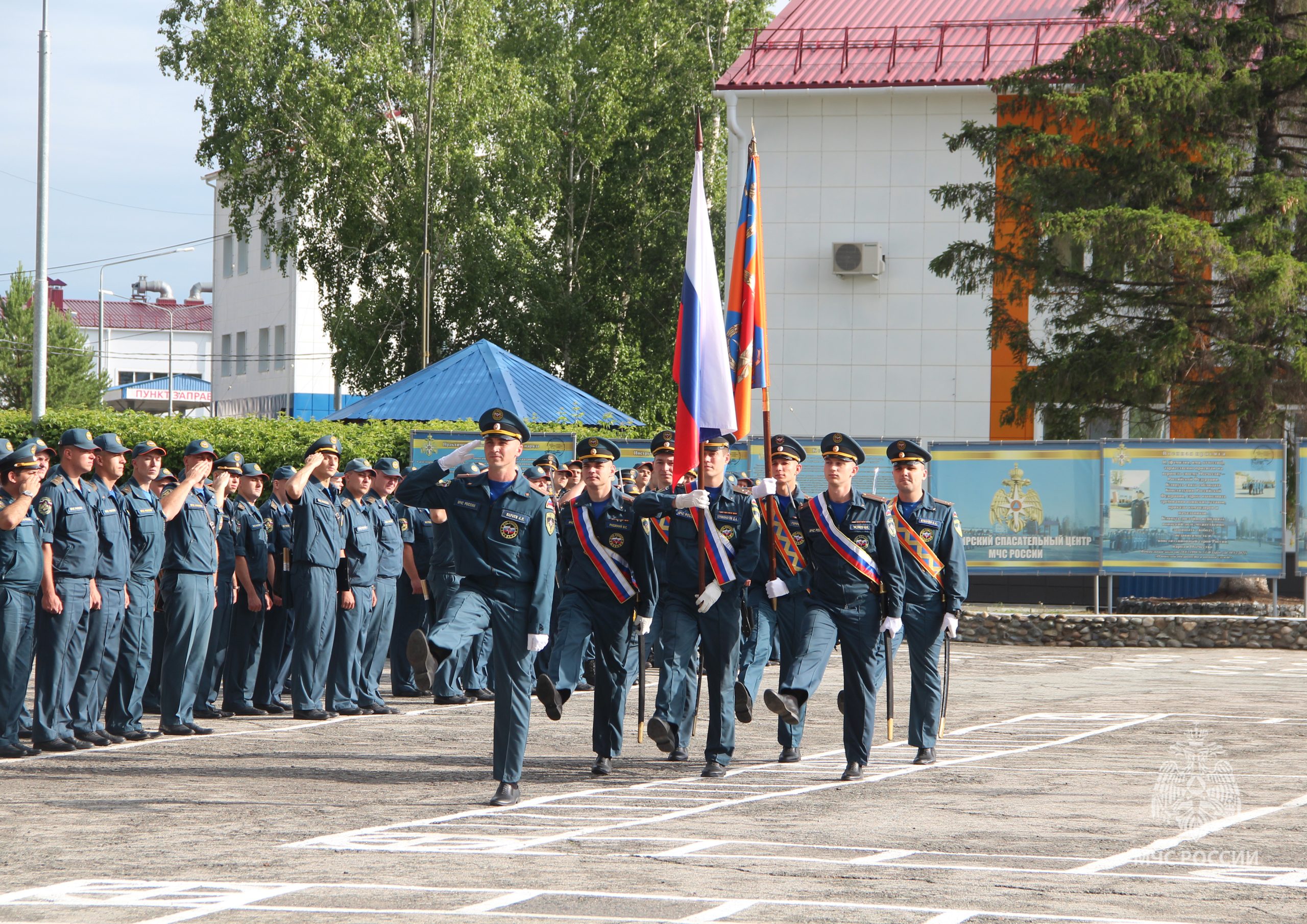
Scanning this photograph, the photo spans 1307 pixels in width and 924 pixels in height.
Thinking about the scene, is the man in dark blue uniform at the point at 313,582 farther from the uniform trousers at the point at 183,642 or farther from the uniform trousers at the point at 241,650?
the uniform trousers at the point at 183,642

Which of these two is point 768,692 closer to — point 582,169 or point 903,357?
point 903,357

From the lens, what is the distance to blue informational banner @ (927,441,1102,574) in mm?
20406

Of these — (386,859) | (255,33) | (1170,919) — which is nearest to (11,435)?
(255,33)

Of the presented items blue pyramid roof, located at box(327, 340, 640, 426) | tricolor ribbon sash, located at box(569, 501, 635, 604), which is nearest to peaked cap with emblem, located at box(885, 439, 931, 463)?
tricolor ribbon sash, located at box(569, 501, 635, 604)

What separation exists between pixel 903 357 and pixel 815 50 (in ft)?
20.1

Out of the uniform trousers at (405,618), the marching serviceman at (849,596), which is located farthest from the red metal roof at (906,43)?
the marching serviceman at (849,596)

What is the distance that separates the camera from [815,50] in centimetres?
3081

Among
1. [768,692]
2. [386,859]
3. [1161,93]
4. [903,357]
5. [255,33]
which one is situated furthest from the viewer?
[255,33]

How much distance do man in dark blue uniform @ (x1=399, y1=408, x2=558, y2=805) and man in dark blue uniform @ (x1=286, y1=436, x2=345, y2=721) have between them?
3809mm

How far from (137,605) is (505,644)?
3.79 metres

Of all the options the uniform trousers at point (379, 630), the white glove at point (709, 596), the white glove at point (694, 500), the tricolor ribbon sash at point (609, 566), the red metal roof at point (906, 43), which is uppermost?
the red metal roof at point (906, 43)

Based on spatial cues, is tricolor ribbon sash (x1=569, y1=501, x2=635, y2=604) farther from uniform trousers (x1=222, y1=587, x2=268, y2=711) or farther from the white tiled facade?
the white tiled facade

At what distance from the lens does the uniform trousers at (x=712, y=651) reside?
31.5ft

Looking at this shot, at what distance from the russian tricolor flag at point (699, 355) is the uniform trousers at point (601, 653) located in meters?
1.01
